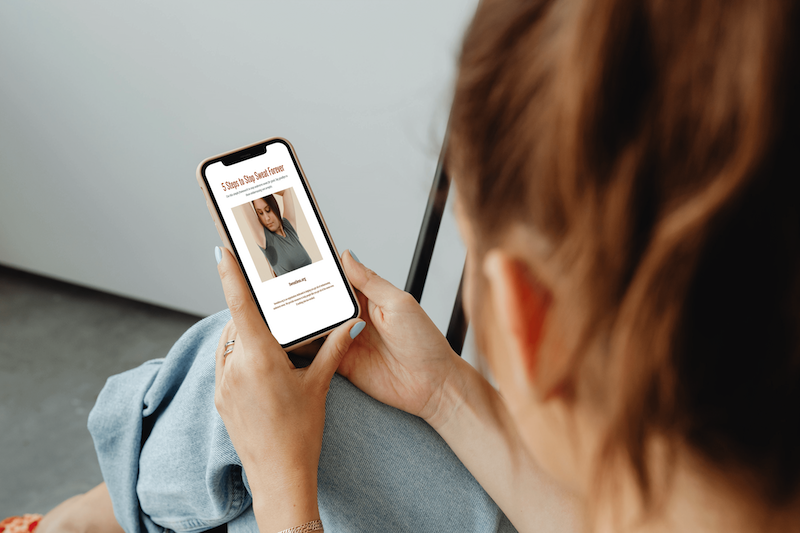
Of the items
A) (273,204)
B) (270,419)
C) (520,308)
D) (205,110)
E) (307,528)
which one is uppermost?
(205,110)

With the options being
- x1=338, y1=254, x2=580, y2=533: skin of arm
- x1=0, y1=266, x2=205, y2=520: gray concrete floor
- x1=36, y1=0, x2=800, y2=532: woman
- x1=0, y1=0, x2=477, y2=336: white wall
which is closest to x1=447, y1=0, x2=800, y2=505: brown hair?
x1=36, y1=0, x2=800, y2=532: woman

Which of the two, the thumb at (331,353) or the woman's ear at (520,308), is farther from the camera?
the thumb at (331,353)

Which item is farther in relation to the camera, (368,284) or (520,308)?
(368,284)

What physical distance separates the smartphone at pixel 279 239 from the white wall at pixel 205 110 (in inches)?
11.3

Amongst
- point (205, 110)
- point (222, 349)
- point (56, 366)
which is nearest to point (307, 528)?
point (222, 349)

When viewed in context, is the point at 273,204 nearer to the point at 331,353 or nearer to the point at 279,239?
the point at 279,239

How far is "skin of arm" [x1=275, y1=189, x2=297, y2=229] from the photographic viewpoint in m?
0.62

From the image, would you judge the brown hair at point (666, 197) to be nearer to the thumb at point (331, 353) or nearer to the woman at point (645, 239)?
the woman at point (645, 239)

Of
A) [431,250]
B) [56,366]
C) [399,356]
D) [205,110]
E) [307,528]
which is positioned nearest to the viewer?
[307,528]

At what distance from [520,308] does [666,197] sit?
0.11 m

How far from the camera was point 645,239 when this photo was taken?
23 cm

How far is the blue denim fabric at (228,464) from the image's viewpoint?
22.9 inches

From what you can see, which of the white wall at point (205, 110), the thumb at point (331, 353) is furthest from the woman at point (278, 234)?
the white wall at point (205, 110)

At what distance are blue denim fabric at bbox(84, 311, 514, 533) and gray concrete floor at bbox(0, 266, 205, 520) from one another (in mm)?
545
